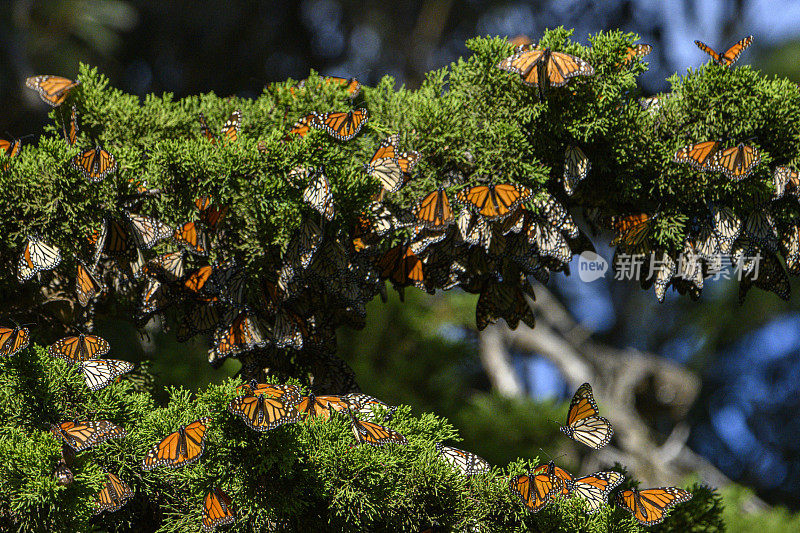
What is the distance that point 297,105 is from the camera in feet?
6.20

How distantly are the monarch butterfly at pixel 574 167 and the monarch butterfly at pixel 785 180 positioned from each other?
0.43m

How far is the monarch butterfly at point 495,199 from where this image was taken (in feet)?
5.17

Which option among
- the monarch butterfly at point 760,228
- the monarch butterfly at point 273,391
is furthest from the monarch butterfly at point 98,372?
the monarch butterfly at point 760,228

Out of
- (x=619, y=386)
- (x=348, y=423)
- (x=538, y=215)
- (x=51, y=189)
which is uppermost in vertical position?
(x=619, y=386)

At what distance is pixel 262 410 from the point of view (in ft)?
4.27

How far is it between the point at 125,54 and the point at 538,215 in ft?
15.7

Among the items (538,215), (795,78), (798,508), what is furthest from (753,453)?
(538,215)

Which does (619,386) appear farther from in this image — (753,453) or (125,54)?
(125,54)

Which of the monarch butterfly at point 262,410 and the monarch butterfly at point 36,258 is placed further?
the monarch butterfly at point 36,258

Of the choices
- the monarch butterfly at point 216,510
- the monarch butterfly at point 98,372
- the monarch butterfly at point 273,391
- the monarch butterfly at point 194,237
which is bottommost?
the monarch butterfly at point 216,510

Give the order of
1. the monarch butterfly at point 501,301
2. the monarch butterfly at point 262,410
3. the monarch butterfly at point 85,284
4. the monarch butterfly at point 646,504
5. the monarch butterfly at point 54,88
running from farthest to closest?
1. the monarch butterfly at point 501,301
2. the monarch butterfly at point 54,88
3. the monarch butterfly at point 85,284
4. the monarch butterfly at point 646,504
5. the monarch butterfly at point 262,410

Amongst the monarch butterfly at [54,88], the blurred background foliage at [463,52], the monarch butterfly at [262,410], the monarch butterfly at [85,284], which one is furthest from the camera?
the blurred background foliage at [463,52]

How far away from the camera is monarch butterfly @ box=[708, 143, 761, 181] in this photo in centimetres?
159

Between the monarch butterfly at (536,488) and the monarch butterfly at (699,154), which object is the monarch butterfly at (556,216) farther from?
the monarch butterfly at (536,488)
